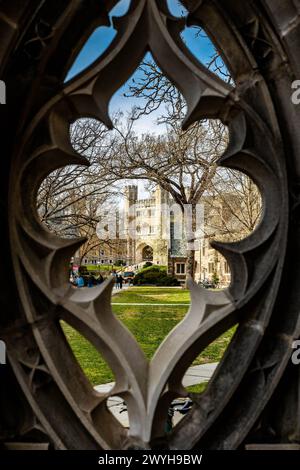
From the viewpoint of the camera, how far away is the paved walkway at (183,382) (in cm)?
326

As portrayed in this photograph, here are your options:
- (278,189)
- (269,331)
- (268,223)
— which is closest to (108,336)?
(269,331)

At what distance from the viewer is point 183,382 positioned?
13.5 feet

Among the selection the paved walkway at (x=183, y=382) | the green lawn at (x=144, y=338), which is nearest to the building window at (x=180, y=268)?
the green lawn at (x=144, y=338)

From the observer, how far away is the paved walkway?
3.26m

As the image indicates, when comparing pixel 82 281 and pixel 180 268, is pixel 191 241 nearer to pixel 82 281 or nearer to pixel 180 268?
pixel 82 281

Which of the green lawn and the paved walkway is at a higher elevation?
the paved walkway

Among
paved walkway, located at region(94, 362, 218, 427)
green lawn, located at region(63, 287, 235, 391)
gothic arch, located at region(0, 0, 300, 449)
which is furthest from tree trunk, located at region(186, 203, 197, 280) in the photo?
gothic arch, located at region(0, 0, 300, 449)

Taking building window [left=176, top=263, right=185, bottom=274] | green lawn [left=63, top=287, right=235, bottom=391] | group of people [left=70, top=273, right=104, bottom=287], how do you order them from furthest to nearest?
building window [left=176, top=263, right=185, bottom=274]
group of people [left=70, top=273, right=104, bottom=287]
green lawn [left=63, top=287, right=235, bottom=391]

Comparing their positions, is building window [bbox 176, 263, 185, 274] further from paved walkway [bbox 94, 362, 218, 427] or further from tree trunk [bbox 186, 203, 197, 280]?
paved walkway [bbox 94, 362, 218, 427]

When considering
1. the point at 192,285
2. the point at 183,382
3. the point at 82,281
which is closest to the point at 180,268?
the point at 82,281

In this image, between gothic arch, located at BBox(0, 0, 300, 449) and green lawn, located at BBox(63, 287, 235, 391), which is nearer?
gothic arch, located at BBox(0, 0, 300, 449)

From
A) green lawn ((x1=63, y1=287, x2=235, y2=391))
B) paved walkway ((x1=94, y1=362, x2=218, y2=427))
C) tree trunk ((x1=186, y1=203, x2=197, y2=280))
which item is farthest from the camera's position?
tree trunk ((x1=186, y1=203, x2=197, y2=280))

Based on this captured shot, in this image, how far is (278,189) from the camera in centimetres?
152

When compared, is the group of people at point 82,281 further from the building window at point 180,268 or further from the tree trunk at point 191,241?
the building window at point 180,268
